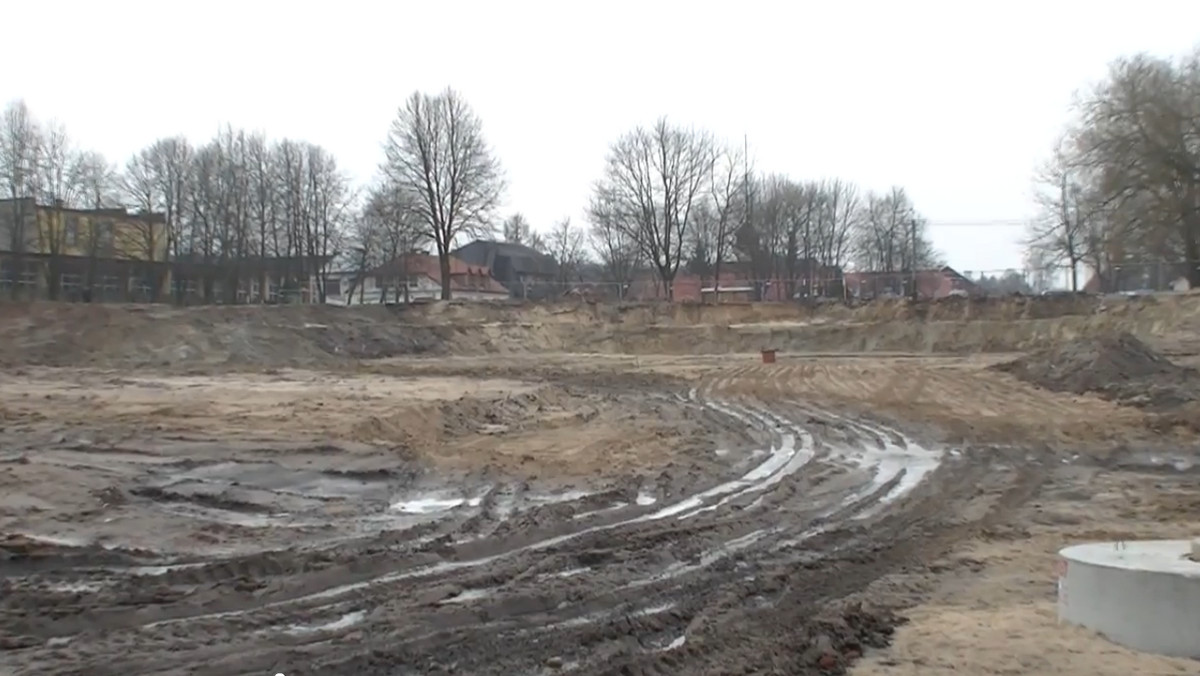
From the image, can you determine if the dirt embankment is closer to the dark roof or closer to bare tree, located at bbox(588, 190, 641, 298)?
bare tree, located at bbox(588, 190, 641, 298)

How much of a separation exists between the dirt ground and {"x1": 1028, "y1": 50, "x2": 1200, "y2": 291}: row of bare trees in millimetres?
21152

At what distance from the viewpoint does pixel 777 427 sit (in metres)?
20.7

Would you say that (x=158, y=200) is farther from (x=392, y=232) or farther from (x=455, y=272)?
(x=455, y=272)

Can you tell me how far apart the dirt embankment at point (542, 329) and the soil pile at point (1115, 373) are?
30.7ft

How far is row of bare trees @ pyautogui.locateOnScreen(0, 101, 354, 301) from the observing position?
60.2 metres

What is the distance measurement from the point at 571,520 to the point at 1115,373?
62.7ft

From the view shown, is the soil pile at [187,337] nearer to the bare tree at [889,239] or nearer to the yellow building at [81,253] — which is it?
the yellow building at [81,253]

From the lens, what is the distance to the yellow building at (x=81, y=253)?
196 ft

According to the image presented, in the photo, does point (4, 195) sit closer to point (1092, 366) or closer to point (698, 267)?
point (698, 267)

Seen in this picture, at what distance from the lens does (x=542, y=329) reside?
56719mm

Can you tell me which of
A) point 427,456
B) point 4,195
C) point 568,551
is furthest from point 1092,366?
point 4,195

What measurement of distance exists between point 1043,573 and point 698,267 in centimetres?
7732

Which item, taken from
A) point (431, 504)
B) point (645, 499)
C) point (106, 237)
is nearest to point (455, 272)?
point (106, 237)

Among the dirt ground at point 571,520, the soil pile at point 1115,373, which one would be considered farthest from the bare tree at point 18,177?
the soil pile at point 1115,373
